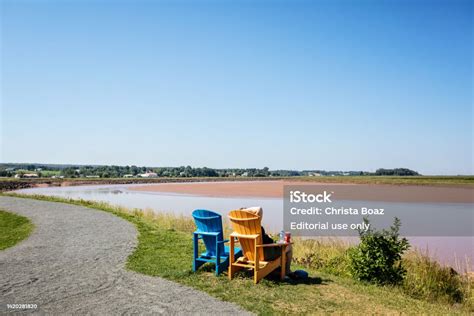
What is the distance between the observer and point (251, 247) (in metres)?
6.87

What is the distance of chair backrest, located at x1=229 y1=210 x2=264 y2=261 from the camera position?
667 centimetres

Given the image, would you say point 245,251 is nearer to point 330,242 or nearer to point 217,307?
point 217,307

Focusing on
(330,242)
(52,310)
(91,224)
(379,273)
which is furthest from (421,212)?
(52,310)

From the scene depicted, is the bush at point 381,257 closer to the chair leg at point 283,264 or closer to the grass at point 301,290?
the grass at point 301,290

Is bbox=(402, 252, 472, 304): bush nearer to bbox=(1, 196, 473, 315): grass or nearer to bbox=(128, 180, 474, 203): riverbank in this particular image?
bbox=(1, 196, 473, 315): grass

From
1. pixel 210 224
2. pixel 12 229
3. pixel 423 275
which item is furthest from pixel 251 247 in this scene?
pixel 12 229

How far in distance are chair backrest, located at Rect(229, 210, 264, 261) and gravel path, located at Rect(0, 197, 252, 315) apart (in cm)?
123

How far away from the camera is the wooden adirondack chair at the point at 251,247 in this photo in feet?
21.9

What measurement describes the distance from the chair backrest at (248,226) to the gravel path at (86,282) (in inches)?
48.5
